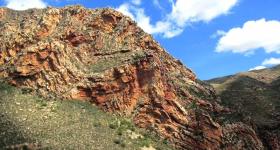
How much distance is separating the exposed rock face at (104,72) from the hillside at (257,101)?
10.9 m

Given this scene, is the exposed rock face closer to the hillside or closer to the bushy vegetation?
the bushy vegetation

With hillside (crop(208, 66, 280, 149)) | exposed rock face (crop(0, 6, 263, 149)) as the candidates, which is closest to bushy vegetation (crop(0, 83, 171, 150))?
exposed rock face (crop(0, 6, 263, 149))

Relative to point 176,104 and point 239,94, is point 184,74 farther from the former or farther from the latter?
point 239,94

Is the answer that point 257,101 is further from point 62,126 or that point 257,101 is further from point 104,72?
point 62,126

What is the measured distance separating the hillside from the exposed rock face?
10.9 metres

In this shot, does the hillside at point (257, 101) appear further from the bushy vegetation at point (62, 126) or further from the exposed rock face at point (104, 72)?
the bushy vegetation at point (62, 126)

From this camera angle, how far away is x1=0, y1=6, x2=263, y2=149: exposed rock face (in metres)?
85.3

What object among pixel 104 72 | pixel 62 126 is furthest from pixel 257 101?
Answer: pixel 62 126

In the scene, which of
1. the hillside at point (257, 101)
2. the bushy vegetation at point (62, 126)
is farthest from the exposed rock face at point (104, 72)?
the hillside at point (257, 101)

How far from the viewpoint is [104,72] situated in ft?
287

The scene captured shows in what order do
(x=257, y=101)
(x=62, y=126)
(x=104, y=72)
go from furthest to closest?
(x=257, y=101) → (x=104, y=72) → (x=62, y=126)

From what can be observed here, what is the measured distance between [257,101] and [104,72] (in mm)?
55433

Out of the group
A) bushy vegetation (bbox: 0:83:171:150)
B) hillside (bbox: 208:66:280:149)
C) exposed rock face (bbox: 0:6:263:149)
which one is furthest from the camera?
hillside (bbox: 208:66:280:149)

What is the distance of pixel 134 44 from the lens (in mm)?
96438
